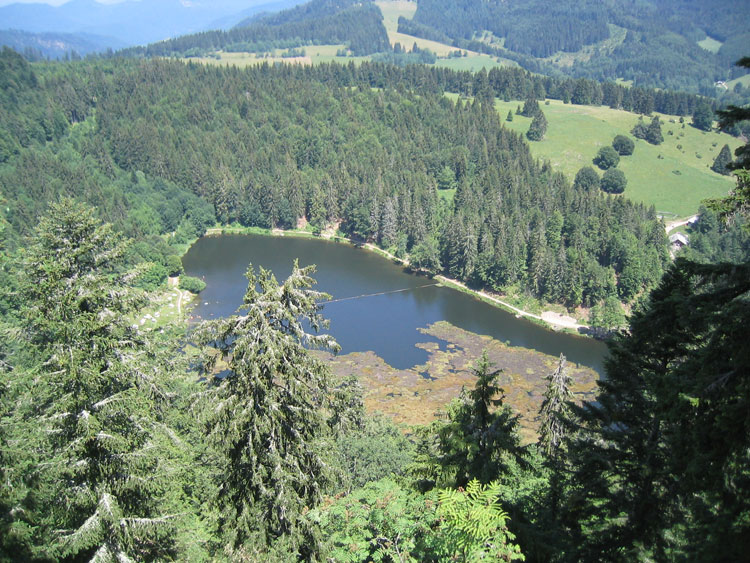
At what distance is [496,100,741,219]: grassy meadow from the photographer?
12425cm

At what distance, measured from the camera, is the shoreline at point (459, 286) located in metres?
79.1

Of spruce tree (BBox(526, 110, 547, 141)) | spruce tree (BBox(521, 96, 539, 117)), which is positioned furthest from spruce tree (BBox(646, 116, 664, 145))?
spruce tree (BBox(521, 96, 539, 117))

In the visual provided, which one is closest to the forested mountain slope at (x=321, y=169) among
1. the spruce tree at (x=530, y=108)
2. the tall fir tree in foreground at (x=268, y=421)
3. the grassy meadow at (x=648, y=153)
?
the grassy meadow at (x=648, y=153)

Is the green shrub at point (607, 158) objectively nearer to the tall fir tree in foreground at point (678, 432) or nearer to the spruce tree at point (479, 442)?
the spruce tree at point (479, 442)

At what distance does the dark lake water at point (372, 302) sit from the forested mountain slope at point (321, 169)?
7503 millimetres

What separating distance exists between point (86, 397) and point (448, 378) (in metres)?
52.6

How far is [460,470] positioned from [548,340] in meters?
60.2

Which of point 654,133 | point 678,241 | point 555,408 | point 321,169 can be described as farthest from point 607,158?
point 555,408

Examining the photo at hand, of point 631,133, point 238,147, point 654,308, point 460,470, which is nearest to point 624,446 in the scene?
point 654,308

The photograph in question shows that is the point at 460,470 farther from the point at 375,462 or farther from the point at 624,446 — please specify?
the point at 375,462

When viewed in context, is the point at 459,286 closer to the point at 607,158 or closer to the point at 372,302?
the point at 372,302

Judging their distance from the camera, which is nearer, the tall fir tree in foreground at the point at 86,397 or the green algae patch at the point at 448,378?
the tall fir tree in foreground at the point at 86,397

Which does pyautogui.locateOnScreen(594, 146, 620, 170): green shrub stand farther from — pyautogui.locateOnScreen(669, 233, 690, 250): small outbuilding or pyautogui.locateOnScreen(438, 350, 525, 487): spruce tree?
pyautogui.locateOnScreen(438, 350, 525, 487): spruce tree

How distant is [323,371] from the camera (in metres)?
16.2
